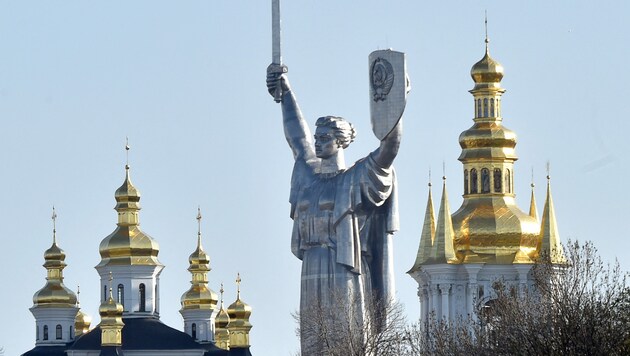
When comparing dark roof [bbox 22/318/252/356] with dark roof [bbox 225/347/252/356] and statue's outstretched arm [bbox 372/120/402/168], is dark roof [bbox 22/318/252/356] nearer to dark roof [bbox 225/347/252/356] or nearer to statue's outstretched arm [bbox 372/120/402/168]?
dark roof [bbox 225/347/252/356]

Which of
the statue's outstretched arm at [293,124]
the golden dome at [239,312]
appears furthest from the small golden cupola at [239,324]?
the statue's outstretched arm at [293,124]

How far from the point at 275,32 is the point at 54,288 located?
4469 centimetres

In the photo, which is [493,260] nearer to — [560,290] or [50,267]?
[50,267]

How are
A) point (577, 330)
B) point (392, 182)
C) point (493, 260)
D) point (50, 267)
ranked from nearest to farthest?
point (577, 330), point (392, 182), point (493, 260), point (50, 267)

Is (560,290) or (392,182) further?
(392,182)

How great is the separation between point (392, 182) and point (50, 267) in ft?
156

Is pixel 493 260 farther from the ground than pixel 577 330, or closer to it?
farther from the ground

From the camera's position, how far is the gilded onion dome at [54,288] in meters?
123

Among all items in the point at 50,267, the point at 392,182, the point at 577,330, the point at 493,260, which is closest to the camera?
the point at 577,330

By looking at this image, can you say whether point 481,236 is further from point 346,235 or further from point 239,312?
point 346,235

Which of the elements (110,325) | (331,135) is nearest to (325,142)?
(331,135)

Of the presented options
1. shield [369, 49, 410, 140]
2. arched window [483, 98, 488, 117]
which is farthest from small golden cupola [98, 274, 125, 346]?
shield [369, 49, 410, 140]

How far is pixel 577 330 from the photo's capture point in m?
66.7

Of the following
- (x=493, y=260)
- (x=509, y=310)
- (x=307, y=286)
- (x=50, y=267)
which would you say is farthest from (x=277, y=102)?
(x=50, y=267)
